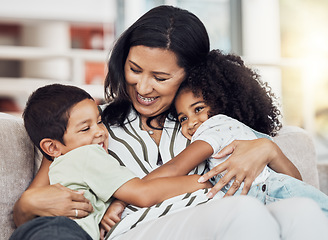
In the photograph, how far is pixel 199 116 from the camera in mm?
1590

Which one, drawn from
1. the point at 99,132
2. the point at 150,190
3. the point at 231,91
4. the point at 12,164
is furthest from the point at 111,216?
the point at 231,91

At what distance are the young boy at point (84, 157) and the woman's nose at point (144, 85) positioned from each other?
7.8 inches

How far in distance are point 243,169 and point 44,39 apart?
327 cm

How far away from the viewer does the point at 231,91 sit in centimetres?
165

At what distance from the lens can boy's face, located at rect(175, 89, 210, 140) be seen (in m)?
1.58

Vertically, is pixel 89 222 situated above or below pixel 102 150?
below

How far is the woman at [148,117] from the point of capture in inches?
50.6

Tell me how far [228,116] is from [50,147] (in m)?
0.59

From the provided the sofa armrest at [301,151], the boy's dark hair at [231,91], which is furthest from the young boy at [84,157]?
the sofa armrest at [301,151]

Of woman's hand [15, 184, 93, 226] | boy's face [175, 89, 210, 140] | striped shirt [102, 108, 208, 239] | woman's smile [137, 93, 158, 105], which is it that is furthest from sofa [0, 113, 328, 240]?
boy's face [175, 89, 210, 140]

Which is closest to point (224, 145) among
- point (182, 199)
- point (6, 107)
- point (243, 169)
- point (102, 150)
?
point (243, 169)

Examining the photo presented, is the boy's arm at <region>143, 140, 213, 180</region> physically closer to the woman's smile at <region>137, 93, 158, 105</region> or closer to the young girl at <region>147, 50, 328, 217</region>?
the young girl at <region>147, 50, 328, 217</region>

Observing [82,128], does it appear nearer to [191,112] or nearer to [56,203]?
[56,203]

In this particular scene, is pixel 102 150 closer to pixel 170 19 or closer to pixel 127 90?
pixel 127 90
